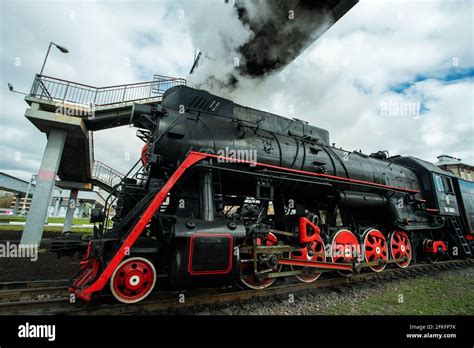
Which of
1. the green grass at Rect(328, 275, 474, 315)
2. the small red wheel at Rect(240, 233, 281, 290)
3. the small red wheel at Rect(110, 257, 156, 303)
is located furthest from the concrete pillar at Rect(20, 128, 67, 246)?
the green grass at Rect(328, 275, 474, 315)

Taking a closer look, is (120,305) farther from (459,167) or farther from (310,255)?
(459,167)

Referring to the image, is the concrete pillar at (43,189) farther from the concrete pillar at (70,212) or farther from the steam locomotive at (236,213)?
the steam locomotive at (236,213)

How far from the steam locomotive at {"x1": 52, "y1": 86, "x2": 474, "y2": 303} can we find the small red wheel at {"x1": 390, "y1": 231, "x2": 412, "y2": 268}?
0.04 m

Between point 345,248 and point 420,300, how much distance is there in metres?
1.66

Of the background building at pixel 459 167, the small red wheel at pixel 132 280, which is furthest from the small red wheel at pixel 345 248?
the background building at pixel 459 167

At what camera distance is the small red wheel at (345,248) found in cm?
575

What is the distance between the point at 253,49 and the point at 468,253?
10364 mm

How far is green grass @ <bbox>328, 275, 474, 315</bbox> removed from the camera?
4.16m

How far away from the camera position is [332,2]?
605 cm

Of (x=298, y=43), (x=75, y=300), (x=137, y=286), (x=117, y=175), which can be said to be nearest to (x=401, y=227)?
(x=298, y=43)

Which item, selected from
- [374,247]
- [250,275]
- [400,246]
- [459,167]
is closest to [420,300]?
[374,247]

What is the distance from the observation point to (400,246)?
23.3 ft

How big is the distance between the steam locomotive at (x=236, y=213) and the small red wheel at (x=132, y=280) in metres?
0.01

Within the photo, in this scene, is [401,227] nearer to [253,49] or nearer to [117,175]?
[253,49]
